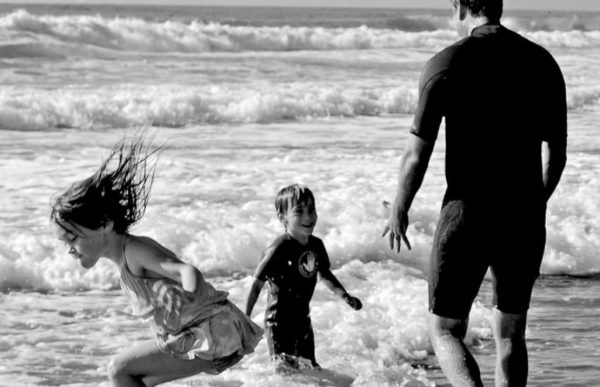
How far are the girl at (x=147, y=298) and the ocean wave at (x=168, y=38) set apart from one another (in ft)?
74.7

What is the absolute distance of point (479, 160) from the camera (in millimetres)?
4422

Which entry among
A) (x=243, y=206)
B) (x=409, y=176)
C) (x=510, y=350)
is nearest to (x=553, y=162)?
(x=409, y=176)

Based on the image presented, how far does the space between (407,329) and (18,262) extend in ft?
10.2

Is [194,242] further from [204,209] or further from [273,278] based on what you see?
[273,278]

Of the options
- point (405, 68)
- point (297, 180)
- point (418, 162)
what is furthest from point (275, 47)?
point (418, 162)

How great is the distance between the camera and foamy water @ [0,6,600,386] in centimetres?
658

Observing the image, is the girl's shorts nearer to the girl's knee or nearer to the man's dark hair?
the girl's knee

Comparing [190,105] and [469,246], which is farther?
[190,105]

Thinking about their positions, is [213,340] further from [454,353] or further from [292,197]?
[292,197]

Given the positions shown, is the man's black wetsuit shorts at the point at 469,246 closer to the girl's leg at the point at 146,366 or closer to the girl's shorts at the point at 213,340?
the girl's shorts at the point at 213,340

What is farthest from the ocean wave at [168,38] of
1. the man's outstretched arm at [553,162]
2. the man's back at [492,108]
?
the man's back at [492,108]

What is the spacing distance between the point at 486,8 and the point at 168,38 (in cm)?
2851

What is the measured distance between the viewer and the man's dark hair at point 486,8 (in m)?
4.55

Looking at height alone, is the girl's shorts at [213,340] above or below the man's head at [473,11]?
below
